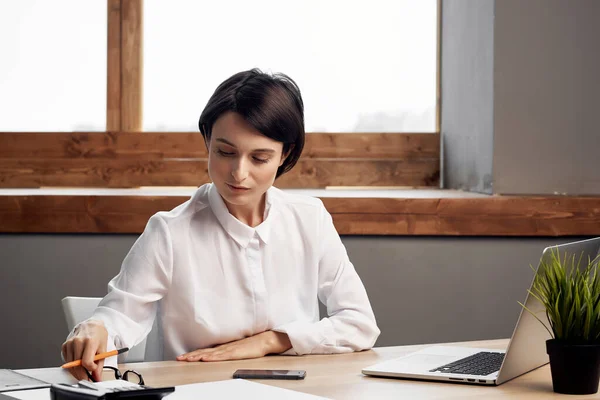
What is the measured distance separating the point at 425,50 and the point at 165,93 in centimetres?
106

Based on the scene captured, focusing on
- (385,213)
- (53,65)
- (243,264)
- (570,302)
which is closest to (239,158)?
(243,264)

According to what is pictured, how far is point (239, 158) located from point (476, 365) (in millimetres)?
625

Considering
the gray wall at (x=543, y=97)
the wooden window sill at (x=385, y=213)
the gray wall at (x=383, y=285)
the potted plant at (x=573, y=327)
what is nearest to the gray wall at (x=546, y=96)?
the gray wall at (x=543, y=97)

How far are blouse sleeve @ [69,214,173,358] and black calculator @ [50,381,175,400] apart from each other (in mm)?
568

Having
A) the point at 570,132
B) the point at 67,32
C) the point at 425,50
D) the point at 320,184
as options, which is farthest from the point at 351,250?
the point at 67,32

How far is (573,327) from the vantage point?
1.23m

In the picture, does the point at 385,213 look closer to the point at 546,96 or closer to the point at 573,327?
the point at 546,96

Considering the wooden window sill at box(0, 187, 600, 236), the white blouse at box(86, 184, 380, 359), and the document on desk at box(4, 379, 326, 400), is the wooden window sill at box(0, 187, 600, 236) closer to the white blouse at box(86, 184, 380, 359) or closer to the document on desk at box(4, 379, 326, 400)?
the white blouse at box(86, 184, 380, 359)

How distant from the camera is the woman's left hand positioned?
1522 mm

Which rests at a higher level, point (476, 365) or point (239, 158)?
point (239, 158)

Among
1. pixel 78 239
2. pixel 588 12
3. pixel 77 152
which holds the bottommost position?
pixel 78 239

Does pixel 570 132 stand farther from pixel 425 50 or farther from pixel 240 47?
pixel 240 47

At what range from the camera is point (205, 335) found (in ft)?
5.64

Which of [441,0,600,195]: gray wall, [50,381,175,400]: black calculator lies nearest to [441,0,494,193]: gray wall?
[441,0,600,195]: gray wall
